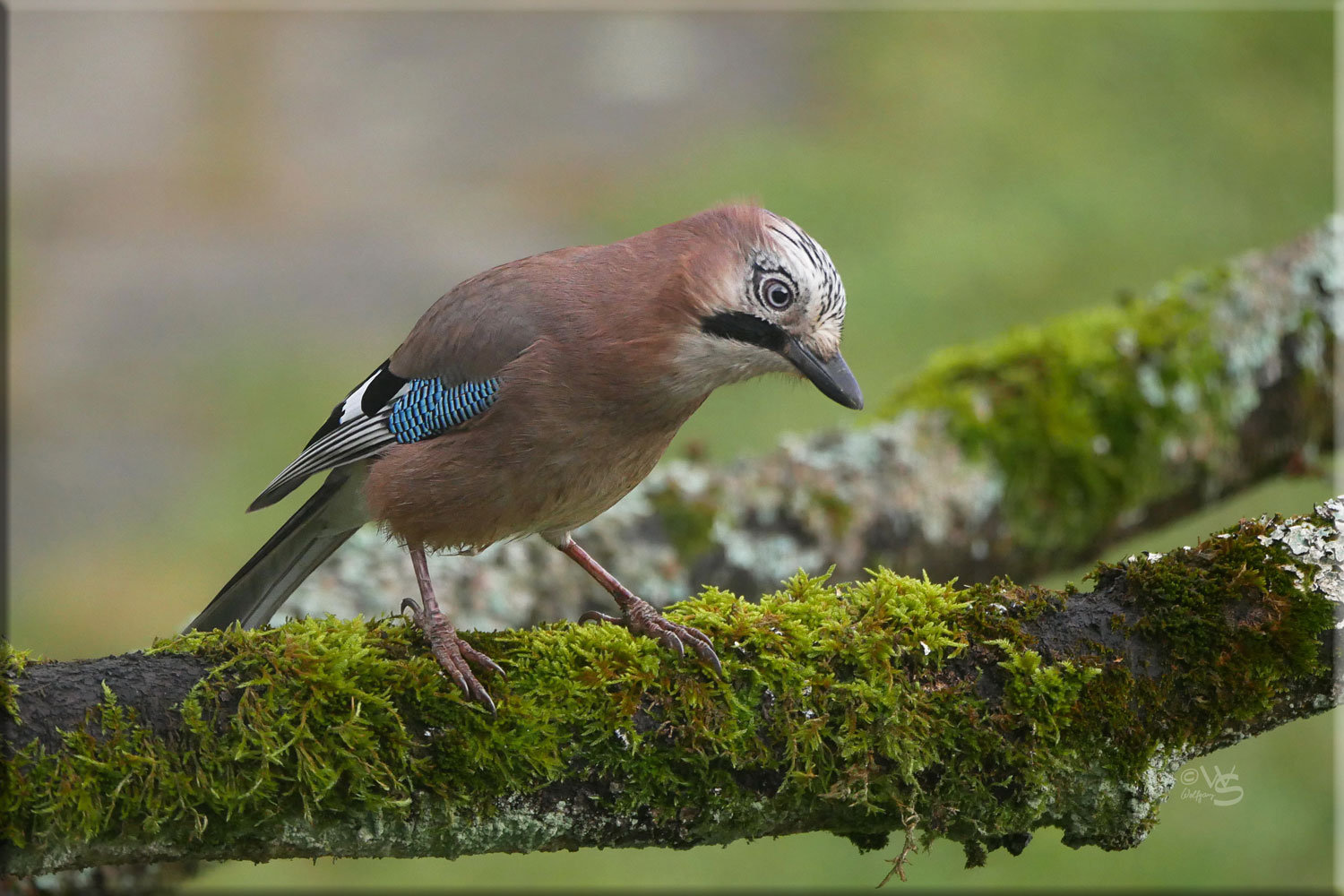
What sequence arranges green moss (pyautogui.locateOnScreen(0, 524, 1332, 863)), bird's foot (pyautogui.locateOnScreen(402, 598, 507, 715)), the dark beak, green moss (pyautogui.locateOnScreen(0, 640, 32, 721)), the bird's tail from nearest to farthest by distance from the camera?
1. green moss (pyautogui.locateOnScreen(0, 640, 32, 721))
2. green moss (pyautogui.locateOnScreen(0, 524, 1332, 863))
3. bird's foot (pyautogui.locateOnScreen(402, 598, 507, 715))
4. the dark beak
5. the bird's tail

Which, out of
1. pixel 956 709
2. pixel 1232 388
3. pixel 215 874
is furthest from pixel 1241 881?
pixel 215 874

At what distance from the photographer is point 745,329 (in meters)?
3.93

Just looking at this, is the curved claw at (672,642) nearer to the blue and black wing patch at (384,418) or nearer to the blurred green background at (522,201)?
the blue and black wing patch at (384,418)

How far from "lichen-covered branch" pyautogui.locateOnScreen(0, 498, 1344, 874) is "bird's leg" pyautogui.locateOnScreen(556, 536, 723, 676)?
0.20ft

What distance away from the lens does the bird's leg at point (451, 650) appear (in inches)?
128

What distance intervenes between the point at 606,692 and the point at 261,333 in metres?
9.28

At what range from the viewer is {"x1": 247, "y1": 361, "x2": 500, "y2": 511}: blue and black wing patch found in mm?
4242

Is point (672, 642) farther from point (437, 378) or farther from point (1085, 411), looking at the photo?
point (1085, 411)

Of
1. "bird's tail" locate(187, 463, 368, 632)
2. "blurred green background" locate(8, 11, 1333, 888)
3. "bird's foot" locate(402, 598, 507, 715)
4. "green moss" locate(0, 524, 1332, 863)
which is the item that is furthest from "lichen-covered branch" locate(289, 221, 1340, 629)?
"blurred green background" locate(8, 11, 1333, 888)

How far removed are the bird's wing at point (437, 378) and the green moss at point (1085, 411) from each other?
201cm

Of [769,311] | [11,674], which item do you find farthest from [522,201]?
[11,674]

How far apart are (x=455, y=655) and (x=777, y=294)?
1.38 m

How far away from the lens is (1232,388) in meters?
5.70

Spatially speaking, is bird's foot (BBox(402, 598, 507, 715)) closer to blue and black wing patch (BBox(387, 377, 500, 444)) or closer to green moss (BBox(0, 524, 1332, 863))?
green moss (BBox(0, 524, 1332, 863))
